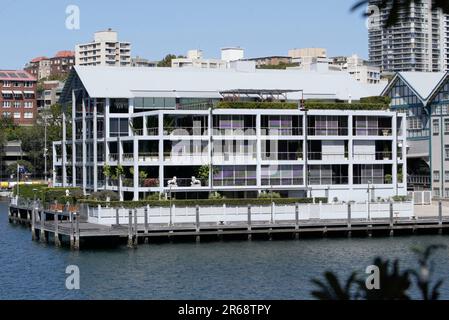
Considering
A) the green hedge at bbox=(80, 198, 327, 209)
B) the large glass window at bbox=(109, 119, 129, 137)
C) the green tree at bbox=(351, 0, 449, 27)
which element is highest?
the large glass window at bbox=(109, 119, 129, 137)

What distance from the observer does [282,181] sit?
81.1 meters

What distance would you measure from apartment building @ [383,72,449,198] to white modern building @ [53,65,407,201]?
38.7 feet

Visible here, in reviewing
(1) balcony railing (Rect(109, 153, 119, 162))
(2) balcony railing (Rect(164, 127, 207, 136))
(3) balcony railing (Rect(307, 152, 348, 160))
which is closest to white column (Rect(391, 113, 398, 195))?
(3) balcony railing (Rect(307, 152, 348, 160))

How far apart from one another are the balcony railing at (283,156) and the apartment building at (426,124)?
21.8 m

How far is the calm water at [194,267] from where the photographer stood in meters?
46.6

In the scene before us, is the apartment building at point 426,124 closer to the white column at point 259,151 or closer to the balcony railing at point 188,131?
the white column at point 259,151

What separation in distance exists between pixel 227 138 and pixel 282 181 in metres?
5.79

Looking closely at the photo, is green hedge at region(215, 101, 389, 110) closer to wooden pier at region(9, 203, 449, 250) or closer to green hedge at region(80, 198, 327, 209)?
green hedge at region(80, 198, 327, 209)

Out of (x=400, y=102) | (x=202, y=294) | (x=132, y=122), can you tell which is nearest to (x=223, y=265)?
(x=202, y=294)

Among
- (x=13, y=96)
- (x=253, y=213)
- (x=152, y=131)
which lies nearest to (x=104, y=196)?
(x=152, y=131)

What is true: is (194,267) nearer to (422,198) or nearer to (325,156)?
(325,156)

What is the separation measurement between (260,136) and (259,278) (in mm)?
30927

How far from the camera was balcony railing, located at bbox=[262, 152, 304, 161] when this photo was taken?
266 ft

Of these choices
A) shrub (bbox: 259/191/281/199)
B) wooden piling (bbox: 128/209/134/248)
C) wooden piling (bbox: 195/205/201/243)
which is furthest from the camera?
shrub (bbox: 259/191/281/199)
